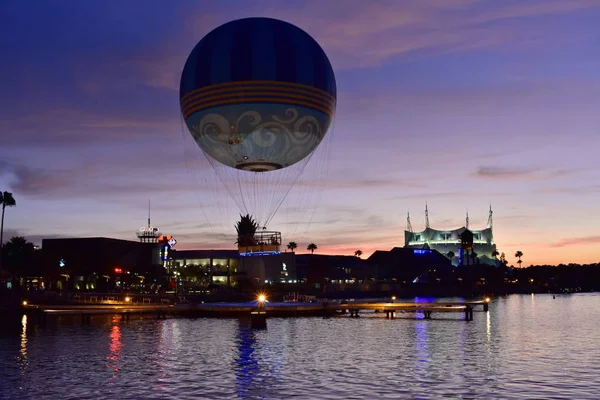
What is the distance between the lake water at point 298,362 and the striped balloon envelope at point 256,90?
16518mm

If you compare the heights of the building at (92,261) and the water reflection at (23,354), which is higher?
the building at (92,261)

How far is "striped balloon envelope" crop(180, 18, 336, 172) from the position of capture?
52.8 meters

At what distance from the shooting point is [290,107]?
53438mm

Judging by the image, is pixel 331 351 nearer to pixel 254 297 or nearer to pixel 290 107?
pixel 290 107

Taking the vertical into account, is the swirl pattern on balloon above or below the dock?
above

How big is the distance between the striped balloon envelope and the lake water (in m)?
16.5

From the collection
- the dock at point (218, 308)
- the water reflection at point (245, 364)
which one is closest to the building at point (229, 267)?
the dock at point (218, 308)

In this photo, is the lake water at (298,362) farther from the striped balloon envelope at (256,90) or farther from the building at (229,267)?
the building at (229,267)

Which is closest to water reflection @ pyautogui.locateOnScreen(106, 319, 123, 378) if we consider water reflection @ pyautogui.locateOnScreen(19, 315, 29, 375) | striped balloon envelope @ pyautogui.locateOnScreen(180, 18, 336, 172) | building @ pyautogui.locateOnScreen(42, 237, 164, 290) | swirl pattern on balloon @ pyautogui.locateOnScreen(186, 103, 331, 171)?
water reflection @ pyautogui.locateOnScreen(19, 315, 29, 375)

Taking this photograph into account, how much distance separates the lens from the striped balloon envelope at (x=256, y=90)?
5278 cm

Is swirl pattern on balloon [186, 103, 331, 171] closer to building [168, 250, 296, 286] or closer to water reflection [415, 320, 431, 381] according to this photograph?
water reflection [415, 320, 431, 381]

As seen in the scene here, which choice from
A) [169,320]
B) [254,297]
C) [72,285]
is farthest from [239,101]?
[72,285]

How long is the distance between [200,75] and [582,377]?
110 ft

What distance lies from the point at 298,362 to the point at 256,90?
789 inches
